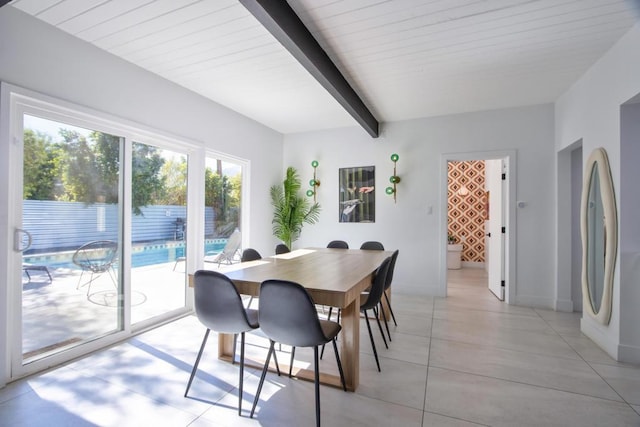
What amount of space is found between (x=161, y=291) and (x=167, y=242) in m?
0.58

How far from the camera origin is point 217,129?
4055mm

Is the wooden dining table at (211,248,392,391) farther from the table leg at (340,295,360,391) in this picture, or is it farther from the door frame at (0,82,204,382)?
the door frame at (0,82,204,382)

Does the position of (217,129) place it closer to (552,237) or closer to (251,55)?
(251,55)

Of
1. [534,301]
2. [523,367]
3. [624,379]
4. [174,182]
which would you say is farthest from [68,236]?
[534,301]

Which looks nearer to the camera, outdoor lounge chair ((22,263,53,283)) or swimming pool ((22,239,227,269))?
outdoor lounge chair ((22,263,53,283))

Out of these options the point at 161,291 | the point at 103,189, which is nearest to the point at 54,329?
the point at 161,291

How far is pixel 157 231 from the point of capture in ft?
10.9

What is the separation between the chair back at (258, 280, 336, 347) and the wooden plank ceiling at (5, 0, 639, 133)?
196 centimetres

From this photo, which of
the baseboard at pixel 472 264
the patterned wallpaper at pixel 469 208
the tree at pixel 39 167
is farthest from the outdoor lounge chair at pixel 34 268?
the baseboard at pixel 472 264

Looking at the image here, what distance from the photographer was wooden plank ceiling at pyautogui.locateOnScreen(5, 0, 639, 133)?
2.11m

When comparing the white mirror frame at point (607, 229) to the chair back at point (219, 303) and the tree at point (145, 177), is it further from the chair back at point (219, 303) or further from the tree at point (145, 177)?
the tree at point (145, 177)

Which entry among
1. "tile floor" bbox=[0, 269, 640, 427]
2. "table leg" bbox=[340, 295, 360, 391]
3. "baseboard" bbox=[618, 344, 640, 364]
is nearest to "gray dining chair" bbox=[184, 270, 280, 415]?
"tile floor" bbox=[0, 269, 640, 427]

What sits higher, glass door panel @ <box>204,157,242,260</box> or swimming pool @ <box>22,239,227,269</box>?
glass door panel @ <box>204,157,242,260</box>

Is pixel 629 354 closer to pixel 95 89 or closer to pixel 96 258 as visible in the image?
pixel 96 258
